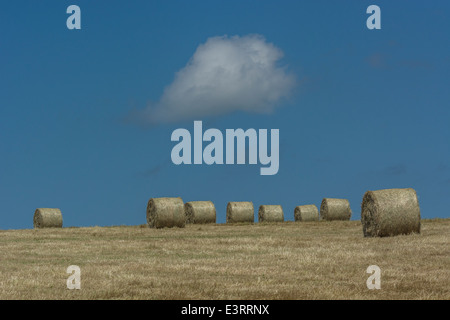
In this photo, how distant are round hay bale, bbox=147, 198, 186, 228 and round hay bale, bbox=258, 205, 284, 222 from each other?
13235 millimetres

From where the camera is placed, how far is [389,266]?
13844mm

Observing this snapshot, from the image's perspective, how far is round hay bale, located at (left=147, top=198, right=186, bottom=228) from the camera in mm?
32312

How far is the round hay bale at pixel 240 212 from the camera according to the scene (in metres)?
42.5

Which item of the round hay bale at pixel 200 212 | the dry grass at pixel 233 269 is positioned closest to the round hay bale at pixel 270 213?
the round hay bale at pixel 200 212

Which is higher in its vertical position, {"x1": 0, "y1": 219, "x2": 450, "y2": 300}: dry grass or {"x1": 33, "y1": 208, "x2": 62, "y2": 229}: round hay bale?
{"x1": 33, "y1": 208, "x2": 62, "y2": 229}: round hay bale

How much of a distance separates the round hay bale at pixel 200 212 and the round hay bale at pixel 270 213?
21.7 feet

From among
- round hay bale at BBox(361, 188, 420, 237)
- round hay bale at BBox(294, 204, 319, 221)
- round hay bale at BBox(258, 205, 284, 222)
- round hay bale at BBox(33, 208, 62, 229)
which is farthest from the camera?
round hay bale at BBox(294, 204, 319, 221)

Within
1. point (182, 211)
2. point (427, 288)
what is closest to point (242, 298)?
point (427, 288)

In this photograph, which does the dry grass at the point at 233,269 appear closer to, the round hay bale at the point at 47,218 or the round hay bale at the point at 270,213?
the round hay bale at the point at 47,218

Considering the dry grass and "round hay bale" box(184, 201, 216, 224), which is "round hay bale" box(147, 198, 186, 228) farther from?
the dry grass

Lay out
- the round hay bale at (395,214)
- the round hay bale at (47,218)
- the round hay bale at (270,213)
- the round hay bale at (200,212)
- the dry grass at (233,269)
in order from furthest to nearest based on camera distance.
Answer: the round hay bale at (270,213), the round hay bale at (47,218), the round hay bale at (200,212), the round hay bale at (395,214), the dry grass at (233,269)

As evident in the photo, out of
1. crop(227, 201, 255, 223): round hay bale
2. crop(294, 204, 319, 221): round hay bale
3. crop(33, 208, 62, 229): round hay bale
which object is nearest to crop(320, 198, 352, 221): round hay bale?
crop(294, 204, 319, 221): round hay bale

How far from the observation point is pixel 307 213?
149 feet
